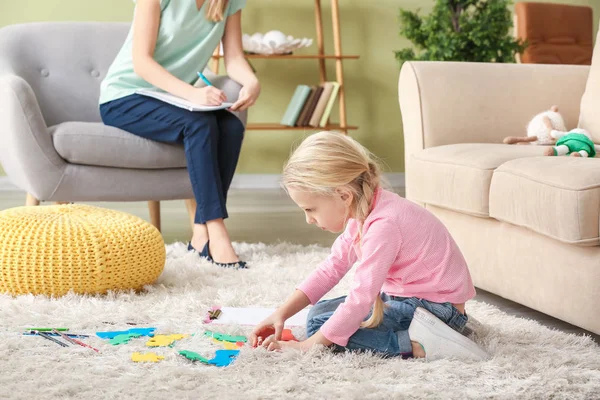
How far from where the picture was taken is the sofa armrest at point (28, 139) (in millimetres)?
2455

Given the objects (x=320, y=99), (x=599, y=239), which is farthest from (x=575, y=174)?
(x=320, y=99)

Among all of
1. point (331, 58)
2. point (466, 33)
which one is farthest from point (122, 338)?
point (331, 58)

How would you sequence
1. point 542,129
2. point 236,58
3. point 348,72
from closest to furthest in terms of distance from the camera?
point 542,129
point 236,58
point 348,72

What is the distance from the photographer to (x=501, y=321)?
1815 millimetres

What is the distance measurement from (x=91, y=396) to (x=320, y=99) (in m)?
3.24

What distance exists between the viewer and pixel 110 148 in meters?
2.51

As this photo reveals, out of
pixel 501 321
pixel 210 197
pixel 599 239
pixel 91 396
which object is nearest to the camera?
pixel 91 396

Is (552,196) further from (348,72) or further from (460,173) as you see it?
(348,72)

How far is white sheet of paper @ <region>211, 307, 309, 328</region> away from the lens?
5.66 ft

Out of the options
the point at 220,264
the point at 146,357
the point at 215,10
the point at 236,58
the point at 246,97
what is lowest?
the point at 220,264

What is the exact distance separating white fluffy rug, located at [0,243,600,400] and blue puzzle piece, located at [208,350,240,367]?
0.8 inches

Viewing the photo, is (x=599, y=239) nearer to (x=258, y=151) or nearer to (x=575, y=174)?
(x=575, y=174)

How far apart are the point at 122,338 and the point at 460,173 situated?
96 centimetres

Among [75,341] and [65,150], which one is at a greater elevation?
[65,150]
